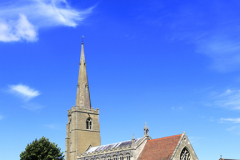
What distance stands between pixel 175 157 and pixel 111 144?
18984 millimetres

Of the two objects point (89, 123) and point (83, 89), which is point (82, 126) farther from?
point (83, 89)

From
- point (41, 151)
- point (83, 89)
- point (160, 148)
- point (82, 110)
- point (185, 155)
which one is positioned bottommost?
point (185, 155)

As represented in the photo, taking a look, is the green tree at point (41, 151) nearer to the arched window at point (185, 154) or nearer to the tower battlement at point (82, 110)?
the tower battlement at point (82, 110)

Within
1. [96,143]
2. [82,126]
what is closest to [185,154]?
[96,143]

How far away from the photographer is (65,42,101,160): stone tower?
257 feet

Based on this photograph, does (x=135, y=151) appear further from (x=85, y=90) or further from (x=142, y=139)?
(x=85, y=90)

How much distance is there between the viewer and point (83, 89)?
285ft

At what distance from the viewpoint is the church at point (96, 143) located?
59250mm

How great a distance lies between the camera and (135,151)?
6228 cm

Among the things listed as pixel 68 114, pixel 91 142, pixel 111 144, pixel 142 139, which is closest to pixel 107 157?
pixel 111 144

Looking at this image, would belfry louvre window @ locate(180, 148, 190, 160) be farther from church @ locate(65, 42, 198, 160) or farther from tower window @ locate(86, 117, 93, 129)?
tower window @ locate(86, 117, 93, 129)

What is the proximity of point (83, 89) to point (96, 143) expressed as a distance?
15320 mm

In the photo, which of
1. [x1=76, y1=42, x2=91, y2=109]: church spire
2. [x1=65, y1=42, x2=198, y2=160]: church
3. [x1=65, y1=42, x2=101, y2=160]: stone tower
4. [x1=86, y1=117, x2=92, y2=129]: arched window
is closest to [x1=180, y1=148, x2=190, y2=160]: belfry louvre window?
[x1=65, y1=42, x2=198, y2=160]: church

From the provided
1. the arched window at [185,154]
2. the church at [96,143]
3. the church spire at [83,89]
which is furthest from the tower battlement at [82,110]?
the arched window at [185,154]
